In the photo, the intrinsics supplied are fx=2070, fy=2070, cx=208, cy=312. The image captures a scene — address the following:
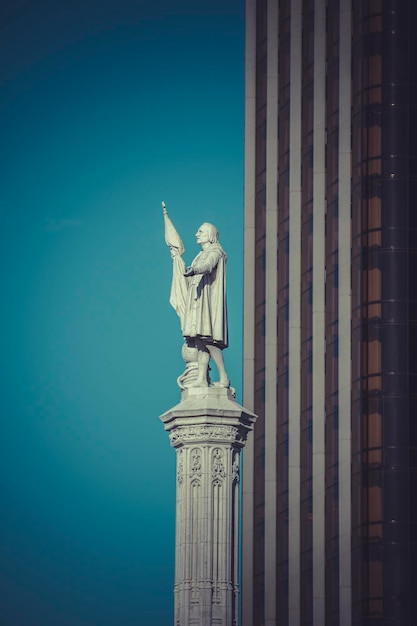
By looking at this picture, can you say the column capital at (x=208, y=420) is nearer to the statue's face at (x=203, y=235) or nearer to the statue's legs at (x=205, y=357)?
the statue's legs at (x=205, y=357)

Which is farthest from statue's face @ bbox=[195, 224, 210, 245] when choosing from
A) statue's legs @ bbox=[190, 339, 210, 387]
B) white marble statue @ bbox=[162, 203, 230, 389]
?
statue's legs @ bbox=[190, 339, 210, 387]

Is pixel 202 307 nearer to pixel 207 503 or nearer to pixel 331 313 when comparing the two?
pixel 207 503

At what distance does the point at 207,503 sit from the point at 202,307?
498 centimetres

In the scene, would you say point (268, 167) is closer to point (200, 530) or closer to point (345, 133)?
point (345, 133)

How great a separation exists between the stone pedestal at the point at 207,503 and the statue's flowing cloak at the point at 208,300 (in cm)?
152

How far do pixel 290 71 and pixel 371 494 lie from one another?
106ft

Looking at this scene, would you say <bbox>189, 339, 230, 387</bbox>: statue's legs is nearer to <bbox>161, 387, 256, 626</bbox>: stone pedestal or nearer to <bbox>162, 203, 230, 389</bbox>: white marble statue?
<bbox>162, 203, 230, 389</bbox>: white marble statue

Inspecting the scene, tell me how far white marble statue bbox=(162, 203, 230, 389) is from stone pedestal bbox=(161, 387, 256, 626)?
979 mm

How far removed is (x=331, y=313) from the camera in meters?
128

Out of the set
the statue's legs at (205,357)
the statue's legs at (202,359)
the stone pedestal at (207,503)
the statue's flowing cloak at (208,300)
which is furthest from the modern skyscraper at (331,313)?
the stone pedestal at (207,503)

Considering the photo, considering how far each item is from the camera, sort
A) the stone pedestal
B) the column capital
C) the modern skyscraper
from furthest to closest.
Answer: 1. the modern skyscraper
2. the column capital
3. the stone pedestal

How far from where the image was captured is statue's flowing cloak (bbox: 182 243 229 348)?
50.1 meters

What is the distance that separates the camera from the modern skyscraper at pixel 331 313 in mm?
119000

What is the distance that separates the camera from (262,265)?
13675 centimetres
